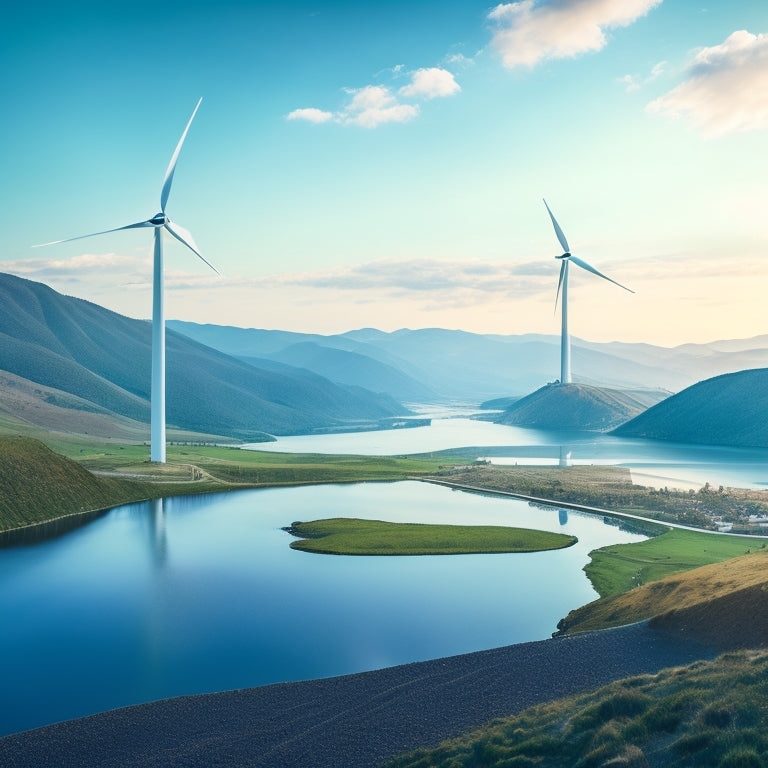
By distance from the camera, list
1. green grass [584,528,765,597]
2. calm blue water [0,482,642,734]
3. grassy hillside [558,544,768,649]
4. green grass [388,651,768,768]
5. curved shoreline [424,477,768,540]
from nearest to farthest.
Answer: green grass [388,651,768,768] → grassy hillside [558,544,768,649] → calm blue water [0,482,642,734] → green grass [584,528,765,597] → curved shoreline [424,477,768,540]

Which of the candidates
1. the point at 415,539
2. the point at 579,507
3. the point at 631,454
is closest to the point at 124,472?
the point at 415,539

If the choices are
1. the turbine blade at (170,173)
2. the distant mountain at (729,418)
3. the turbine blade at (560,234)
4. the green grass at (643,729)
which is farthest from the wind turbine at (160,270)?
the distant mountain at (729,418)

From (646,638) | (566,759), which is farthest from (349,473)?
(566,759)

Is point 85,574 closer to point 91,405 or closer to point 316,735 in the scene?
point 316,735

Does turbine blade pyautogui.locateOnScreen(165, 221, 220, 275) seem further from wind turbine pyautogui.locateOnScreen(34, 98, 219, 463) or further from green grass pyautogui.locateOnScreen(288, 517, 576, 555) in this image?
green grass pyautogui.locateOnScreen(288, 517, 576, 555)

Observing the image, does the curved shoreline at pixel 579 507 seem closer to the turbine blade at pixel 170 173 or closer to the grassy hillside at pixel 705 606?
the grassy hillside at pixel 705 606

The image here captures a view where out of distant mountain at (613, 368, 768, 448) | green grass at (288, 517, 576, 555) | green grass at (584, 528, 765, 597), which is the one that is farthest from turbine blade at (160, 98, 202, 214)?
distant mountain at (613, 368, 768, 448)

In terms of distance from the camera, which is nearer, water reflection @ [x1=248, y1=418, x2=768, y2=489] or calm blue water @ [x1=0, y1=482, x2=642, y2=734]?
calm blue water @ [x1=0, y1=482, x2=642, y2=734]
